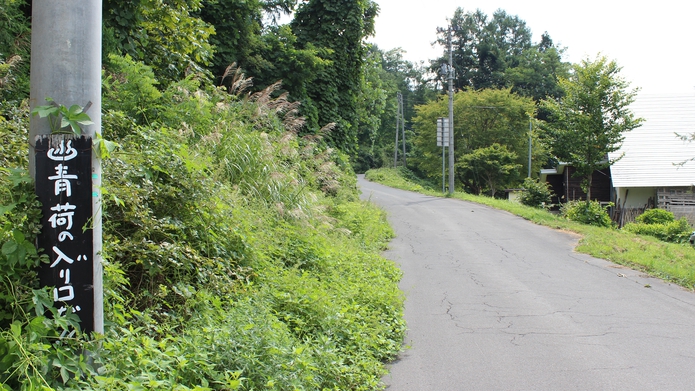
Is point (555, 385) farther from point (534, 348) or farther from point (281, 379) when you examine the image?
point (281, 379)

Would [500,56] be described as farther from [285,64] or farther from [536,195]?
[285,64]

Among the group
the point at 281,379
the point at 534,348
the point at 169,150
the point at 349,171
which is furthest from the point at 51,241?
the point at 349,171

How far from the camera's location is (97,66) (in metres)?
3.28

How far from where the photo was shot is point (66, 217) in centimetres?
310

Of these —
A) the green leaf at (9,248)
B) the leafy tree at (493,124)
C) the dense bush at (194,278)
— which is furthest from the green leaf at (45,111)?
the leafy tree at (493,124)

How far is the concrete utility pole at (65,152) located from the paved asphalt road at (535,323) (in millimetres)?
3047

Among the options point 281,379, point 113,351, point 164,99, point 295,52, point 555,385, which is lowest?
point 555,385

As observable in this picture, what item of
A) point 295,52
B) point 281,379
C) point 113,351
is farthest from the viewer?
point 295,52

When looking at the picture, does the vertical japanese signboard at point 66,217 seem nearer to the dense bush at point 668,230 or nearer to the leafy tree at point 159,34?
the leafy tree at point 159,34

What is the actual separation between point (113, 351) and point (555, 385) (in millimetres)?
3927

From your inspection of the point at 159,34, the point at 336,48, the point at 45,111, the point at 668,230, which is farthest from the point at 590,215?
the point at 45,111

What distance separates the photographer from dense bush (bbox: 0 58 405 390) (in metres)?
3.18

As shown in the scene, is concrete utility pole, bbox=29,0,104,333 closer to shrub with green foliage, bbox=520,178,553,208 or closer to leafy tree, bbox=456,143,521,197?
shrub with green foliage, bbox=520,178,553,208

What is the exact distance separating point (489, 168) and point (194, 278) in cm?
3923
